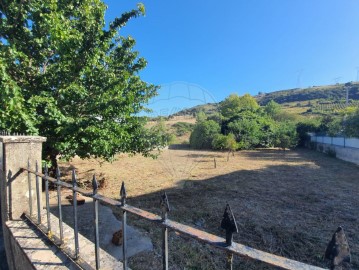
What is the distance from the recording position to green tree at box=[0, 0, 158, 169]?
4004 millimetres

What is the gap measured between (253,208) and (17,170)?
4.78m

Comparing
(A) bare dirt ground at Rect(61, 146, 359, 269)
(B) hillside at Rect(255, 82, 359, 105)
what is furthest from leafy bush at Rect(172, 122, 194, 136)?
(B) hillside at Rect(255, 82, 359, 105)

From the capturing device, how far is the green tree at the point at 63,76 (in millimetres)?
4004

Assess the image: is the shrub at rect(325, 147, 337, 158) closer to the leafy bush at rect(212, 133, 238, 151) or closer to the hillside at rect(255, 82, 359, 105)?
the leafy bush at rect(212, 133, 238, 151)

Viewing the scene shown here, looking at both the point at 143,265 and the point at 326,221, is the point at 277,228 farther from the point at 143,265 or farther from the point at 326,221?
the point at 143,265

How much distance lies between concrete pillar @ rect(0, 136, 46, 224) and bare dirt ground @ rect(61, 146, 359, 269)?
5.35 ft

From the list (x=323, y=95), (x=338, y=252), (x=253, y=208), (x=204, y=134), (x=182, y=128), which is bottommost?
(x=253, y=208)

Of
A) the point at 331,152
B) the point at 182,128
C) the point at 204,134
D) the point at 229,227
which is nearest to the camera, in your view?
the point at 229,227

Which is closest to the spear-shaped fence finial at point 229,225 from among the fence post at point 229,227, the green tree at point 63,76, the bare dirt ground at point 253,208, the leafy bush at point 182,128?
the fence post at point 229,227

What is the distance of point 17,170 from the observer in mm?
2684

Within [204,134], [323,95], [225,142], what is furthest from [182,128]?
[323,95]

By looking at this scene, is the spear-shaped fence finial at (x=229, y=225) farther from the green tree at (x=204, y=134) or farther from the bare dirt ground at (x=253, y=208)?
the green tree at (x=204, y=134)

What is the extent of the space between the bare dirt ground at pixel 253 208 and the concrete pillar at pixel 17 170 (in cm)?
163

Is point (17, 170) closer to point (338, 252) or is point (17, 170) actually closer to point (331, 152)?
point (338, 252)
